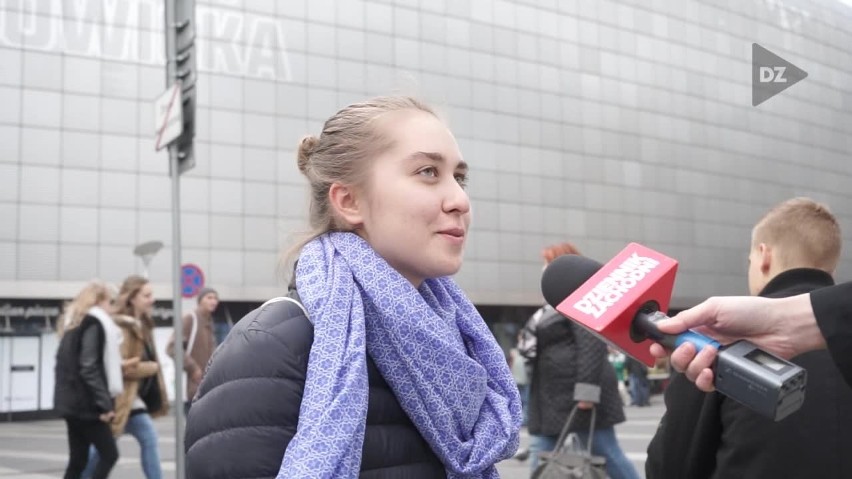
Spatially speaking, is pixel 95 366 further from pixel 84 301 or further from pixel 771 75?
pixel 771 75

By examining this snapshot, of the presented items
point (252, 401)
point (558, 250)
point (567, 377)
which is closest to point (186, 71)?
point (558, 250)

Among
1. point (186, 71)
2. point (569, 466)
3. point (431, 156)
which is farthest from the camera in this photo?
point (186, 71)

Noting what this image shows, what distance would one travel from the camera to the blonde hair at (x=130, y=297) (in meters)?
7.08

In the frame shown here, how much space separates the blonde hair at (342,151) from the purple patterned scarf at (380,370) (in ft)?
0.33

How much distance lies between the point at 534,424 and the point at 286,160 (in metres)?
27.1

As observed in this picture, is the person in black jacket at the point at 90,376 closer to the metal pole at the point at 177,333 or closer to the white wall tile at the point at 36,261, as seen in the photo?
the metal pole at the point at 177,333

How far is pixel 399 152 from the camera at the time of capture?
2.06m

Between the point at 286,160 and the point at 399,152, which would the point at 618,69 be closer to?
the point at 286,160

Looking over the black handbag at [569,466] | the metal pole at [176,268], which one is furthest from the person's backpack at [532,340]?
the metal pole at [176,268]

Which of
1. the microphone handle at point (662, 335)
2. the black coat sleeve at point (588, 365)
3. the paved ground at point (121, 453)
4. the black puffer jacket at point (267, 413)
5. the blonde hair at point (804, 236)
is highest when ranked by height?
the blonde hair at point (804, 236)

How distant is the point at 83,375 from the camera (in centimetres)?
644

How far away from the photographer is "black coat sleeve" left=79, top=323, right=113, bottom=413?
6.42m

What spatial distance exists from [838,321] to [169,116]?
6486mm

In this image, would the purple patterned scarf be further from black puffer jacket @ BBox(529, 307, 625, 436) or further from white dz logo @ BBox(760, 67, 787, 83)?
white dz logo @ BBox(760, 67, 787, 83)
